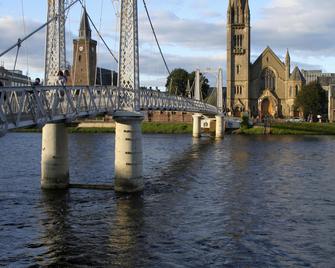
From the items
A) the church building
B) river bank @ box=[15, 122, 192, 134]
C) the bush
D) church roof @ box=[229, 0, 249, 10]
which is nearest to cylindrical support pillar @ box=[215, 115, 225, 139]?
the bush

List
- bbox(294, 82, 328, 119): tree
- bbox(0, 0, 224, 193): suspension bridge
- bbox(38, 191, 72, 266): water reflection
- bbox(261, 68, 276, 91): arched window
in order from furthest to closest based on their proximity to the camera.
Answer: bbox(261, 68, 276, 91): arched window, bbox(294, 82, 328, 119): tree, bbox(0, 0, 224, 193): suspension bridge, bbox(38, 191, 72, 266): water reflection

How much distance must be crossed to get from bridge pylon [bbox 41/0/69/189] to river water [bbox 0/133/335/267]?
1606 mm

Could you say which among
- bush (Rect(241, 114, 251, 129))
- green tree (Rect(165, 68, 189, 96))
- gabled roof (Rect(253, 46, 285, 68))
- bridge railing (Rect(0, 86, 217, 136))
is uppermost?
gabled roof (Rect(253, 46, 285, 68))

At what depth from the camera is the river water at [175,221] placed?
25.2 m

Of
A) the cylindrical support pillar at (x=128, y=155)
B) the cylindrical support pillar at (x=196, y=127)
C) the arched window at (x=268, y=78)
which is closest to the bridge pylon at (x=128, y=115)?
the cylindrical support pillar at (x=128, y=155)

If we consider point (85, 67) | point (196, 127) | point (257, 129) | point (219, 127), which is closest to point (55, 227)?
point (85, 67)

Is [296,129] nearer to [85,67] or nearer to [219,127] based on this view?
[219,127]

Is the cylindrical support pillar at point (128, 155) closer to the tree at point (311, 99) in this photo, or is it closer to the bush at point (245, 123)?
the bush at point (245, 123)

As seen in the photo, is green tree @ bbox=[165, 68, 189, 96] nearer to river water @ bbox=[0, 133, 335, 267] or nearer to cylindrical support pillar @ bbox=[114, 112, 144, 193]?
river water @ bbox=[0, 133, 335, 267]

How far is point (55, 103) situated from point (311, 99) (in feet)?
440

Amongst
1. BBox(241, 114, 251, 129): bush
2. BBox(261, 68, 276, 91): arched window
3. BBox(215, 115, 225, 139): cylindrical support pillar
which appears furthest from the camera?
BBox(261, 68, 276, 91): arched window

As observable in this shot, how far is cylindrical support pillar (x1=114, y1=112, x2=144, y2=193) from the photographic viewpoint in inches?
1587

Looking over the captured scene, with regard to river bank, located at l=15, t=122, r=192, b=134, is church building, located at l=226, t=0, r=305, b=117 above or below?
above

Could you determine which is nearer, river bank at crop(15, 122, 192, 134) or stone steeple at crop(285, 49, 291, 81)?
river bank at crop(15, 122, 192, 134)
